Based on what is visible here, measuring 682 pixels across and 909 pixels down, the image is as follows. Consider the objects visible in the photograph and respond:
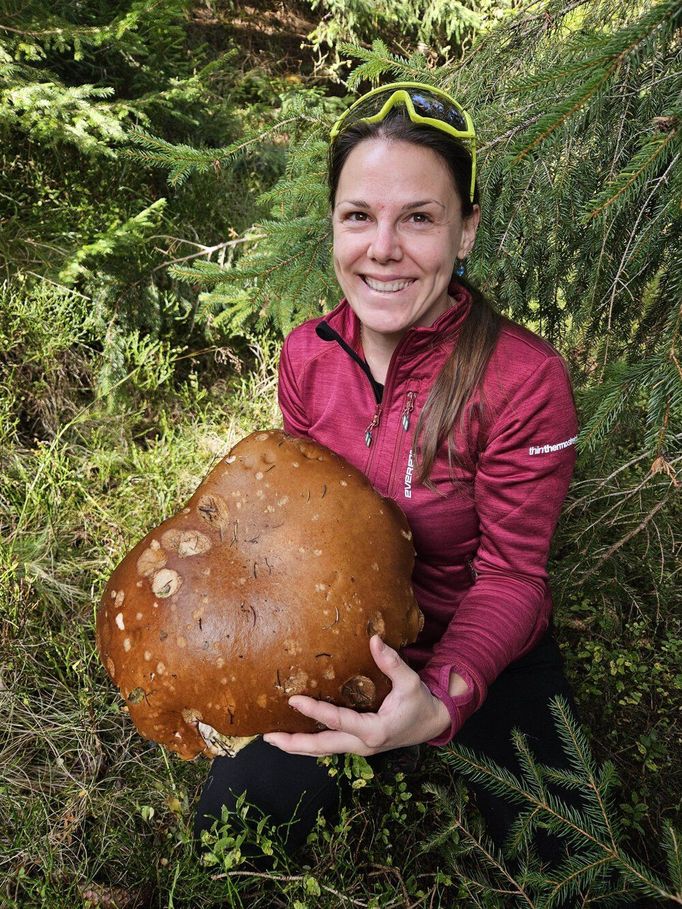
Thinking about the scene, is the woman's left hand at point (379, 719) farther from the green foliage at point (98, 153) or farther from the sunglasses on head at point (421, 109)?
the green foliage at point (98, 153)

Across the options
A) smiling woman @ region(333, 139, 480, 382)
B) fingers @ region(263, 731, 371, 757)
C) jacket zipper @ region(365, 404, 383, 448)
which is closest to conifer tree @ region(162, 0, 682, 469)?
smiling woman @ region(333, 139, 480, 382)

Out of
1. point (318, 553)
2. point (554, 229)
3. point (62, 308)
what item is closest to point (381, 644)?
point (318, 553)

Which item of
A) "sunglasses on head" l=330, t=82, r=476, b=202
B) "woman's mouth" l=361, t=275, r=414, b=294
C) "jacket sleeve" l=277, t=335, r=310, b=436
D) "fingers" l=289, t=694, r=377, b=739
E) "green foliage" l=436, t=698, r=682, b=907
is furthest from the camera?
"jacket sleeve" l=277, t=335, r=310, b=436

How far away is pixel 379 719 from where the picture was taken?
1.42 m

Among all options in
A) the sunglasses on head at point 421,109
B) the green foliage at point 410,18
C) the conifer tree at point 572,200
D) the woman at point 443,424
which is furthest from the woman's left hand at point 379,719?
the green foliage at point 410,18

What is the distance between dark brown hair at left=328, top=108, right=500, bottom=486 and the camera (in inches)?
68.5

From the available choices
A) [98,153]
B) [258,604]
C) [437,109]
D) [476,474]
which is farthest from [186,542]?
[98,153]

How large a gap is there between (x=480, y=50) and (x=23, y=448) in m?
3.13

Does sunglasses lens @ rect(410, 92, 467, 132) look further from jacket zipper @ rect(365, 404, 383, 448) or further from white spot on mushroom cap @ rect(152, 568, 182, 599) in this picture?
white spot on mushroom cap @ rect(152, 568, 182, 599)

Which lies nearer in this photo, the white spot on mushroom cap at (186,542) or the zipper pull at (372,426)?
the white spot on mushroom cap at (186,542)

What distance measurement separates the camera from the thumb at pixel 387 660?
1415 millimetres

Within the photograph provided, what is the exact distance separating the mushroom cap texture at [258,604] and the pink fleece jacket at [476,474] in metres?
0.29

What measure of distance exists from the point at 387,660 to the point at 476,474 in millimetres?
749

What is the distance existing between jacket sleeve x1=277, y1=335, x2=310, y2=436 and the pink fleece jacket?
0.17 meters
